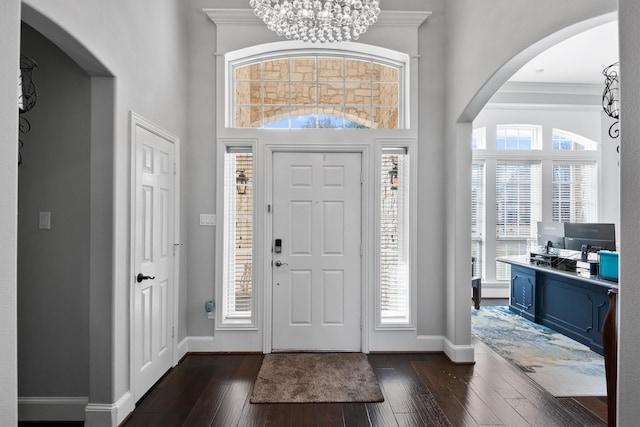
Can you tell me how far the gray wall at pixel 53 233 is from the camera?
2.47 metres

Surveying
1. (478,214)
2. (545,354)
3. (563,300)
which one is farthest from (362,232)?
(478,214)

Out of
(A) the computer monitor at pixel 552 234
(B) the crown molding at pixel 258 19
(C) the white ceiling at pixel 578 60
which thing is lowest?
(A) the computer monitor at pixel 552 234

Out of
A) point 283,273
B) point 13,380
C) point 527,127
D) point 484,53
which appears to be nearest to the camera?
point 13,380

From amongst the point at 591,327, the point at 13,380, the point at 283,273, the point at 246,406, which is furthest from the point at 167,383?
the point at 591,327

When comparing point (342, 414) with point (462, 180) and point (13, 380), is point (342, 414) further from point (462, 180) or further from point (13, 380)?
point (462, 180)

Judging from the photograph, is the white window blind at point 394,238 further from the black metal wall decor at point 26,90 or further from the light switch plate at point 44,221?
the black metal wall decor at point 26,90

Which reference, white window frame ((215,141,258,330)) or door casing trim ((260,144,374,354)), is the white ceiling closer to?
door casing trim ((260,144,374,354))

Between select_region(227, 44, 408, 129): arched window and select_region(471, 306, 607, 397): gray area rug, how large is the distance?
8.63 feet

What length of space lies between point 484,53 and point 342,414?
2.98 meters

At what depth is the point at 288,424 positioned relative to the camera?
2461 millimetres

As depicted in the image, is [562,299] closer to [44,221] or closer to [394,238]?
[394,238]

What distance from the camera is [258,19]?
378 centimetres

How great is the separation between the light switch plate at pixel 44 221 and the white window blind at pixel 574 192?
7134 mm

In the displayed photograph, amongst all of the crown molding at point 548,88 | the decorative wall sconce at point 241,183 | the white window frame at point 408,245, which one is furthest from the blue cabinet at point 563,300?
the decorative wall sconce at point 241,183
